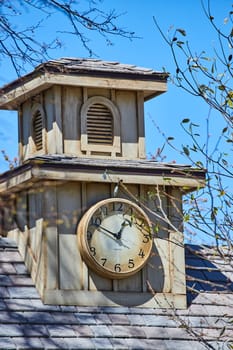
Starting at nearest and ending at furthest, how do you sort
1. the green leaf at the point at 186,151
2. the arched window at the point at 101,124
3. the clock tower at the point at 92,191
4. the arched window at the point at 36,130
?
the green leaf at the point at 186,151
the clock tower at the point at 92,191
the arched window at the point at 101,124
the arched window at the point at 36,130

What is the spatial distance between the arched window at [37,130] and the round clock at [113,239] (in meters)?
1.39

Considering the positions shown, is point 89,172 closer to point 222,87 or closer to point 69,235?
point 69,235

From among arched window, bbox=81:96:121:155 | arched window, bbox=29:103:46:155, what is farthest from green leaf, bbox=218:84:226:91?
arched window, bbox=29:103:46:155

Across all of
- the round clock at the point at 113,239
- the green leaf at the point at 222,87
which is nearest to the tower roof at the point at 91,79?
Result: the round clock at the point at 113,239

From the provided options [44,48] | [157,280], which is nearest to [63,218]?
[157,280]

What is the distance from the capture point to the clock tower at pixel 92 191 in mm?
15688

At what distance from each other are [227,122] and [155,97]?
286 inches

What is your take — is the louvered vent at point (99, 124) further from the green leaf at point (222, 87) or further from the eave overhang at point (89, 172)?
the green leaf at point (222, 87)

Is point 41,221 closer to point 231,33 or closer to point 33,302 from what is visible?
point 33,302

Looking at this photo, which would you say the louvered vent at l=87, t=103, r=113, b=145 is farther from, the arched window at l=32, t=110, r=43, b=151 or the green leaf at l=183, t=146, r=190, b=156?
the green leaf at l=183, t=146, r=190, b=156

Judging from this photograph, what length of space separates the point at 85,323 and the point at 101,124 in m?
2.61

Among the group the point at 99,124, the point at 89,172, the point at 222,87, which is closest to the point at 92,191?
the point at 89,172

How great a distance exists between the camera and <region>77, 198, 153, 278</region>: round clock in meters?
15.7

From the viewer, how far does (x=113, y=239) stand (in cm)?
1593
